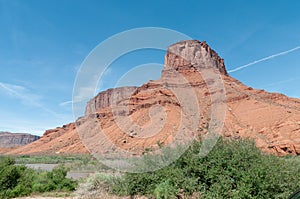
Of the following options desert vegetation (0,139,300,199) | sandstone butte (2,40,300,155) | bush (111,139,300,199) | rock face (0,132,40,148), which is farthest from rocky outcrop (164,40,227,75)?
rock face (0,132,40,148)

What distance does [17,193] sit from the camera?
11.1m

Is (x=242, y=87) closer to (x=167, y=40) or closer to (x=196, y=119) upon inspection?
(x=196, y=119)

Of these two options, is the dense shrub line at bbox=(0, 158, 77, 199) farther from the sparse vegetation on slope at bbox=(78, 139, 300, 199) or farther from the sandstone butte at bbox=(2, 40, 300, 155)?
the sandstone butte at bbox=(2, 40, 300, 155)

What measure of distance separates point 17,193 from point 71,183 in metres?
2.64

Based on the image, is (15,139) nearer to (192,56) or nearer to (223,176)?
(192,56)

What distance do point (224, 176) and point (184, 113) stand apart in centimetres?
A: 5966

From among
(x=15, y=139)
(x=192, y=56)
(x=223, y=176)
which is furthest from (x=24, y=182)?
(x=15, y=139)

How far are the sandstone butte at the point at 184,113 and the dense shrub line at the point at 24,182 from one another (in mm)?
28318

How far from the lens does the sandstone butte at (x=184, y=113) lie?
5240 cm

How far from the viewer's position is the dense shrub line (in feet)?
36.6

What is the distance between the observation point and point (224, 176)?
7.61m

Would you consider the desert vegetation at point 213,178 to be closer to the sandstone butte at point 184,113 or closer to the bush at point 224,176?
the bush at point 224,176

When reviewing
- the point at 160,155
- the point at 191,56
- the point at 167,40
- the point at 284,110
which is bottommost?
the point at 160,155

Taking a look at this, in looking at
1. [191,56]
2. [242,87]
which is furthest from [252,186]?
[191,56]
